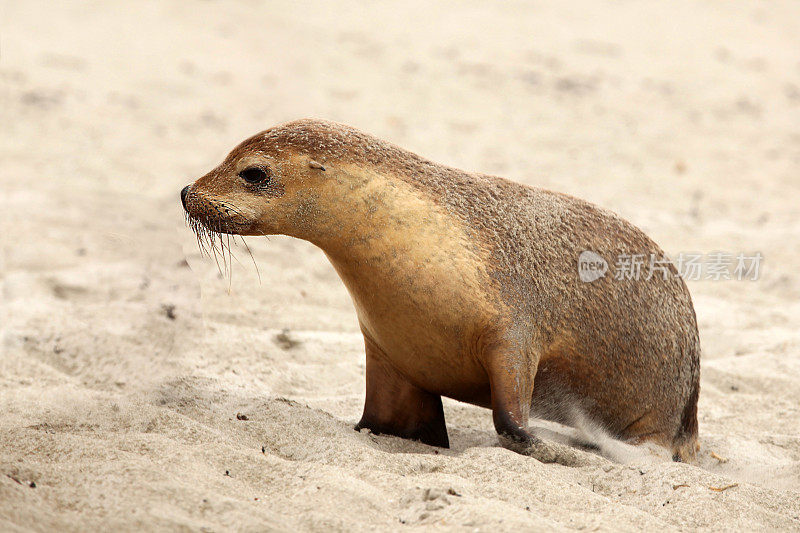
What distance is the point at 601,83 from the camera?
11.3 meters


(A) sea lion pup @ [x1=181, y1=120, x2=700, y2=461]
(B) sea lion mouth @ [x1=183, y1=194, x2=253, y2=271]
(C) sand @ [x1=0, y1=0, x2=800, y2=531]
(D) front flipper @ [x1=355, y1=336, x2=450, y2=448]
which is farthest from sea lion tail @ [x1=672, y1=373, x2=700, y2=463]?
(B) sea lion mouth @ [x1=183, y1=194, x2=253, y2=271]

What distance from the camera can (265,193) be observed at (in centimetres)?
342

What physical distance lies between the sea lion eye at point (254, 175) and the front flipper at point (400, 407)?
0.85 m

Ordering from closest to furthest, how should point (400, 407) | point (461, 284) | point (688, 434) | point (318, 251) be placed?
point (461, 284)
point (400, 407)
point (688, 434)
point (318, 251)

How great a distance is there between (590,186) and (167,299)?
4.76m

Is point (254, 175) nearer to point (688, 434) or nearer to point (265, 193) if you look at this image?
point (265, 193)

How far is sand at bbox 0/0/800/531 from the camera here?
2.82 meters

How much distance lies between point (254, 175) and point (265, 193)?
88 millimetres

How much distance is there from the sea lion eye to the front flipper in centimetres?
85

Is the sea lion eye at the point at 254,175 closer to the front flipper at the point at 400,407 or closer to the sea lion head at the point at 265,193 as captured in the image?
the sea lion head at the point at 265,193

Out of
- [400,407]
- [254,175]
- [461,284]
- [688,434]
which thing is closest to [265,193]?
[254,175]

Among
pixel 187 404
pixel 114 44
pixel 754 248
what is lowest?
pixel 187 404

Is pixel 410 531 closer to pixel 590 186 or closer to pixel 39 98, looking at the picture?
pixel 590 186

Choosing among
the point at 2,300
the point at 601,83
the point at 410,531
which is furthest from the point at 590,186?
the point at 410,531
